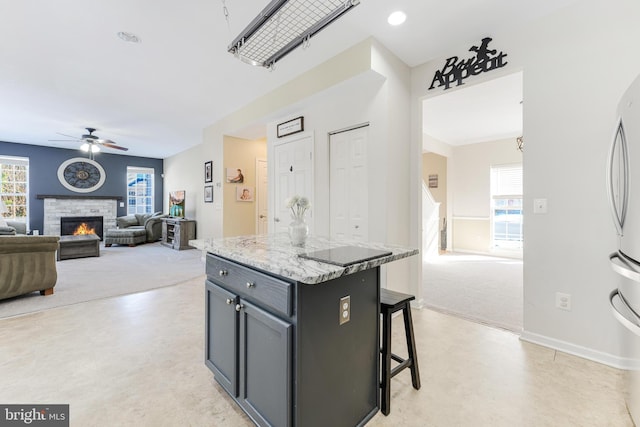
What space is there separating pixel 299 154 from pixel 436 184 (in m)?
4.80

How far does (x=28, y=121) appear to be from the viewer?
17.7 feet

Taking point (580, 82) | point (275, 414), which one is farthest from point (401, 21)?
point (275, 414)

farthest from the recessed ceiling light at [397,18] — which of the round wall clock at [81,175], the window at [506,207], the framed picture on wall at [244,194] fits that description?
the round wall clock at [81,175]

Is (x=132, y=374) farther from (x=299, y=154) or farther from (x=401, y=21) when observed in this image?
(x=401, y=21)

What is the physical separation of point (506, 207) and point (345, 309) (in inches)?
255

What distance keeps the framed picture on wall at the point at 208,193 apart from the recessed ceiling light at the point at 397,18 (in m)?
4.59

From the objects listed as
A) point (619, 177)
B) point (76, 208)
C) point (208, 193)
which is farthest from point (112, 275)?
point (619, 177)

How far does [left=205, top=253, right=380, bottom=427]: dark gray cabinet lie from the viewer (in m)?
1.13

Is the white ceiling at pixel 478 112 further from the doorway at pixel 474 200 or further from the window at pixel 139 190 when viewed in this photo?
→ the window at pixel 139 190

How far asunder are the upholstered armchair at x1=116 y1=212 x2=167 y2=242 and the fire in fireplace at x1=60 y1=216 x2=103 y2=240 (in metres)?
1.04

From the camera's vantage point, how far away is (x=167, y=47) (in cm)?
292

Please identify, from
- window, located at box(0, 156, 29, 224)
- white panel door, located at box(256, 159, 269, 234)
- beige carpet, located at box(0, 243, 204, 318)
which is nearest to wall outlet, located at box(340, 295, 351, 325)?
beige carpet, located at box(0, 243, 204, 318)

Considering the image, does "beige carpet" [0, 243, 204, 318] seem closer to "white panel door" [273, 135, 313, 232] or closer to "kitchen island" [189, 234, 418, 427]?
"white panel door" [273, 135, 313, 232]

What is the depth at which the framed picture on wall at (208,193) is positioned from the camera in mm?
5837
